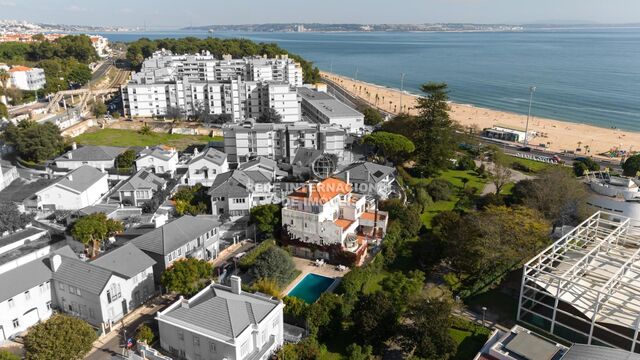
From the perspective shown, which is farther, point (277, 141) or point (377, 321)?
point (277, 141)

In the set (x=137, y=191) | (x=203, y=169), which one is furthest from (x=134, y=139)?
(x=137, y=191)

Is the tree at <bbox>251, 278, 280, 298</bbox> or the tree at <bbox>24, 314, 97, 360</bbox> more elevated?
the tree at <bbox>24, 314, 97, 360</bbox>

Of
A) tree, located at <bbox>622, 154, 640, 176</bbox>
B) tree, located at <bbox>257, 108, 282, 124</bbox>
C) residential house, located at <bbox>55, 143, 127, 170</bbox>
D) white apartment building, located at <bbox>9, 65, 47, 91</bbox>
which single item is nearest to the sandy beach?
tree, located at <bbox>622, 154, 640, 176</bbox>

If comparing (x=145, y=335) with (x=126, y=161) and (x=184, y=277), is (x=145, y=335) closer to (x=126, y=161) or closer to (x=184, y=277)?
(x=184, y=277)

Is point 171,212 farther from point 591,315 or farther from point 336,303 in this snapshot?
point 591,315

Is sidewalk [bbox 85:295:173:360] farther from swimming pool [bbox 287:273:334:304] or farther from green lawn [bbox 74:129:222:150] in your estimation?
green lawn [bbox 74:129:222:150]
